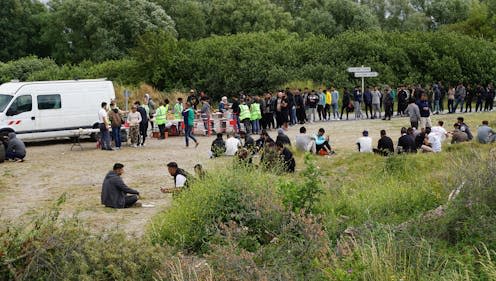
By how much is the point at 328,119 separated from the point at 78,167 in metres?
14.5

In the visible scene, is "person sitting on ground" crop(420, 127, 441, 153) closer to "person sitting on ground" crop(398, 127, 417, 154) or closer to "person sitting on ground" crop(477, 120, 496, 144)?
"person sitting on ground" crop(398, 127, 417, 154)

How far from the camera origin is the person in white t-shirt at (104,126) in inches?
933

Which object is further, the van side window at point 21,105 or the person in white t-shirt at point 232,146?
the van side window at point 21,105

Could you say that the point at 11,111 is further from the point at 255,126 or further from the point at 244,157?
the point at 244,157

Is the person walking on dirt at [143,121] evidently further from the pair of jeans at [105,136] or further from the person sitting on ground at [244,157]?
the person sitting on ground at [244,157]

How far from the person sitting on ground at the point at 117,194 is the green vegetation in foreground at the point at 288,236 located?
2141mm

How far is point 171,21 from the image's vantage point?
203 ft

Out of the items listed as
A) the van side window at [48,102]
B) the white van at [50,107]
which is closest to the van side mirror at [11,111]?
the white van at [50,107]

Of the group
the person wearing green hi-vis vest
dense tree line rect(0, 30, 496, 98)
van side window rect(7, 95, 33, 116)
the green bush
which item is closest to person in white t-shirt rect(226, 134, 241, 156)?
the person wearing green hi-vis vest

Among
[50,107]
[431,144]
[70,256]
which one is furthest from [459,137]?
[70,256]

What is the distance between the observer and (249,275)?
28.4 feet

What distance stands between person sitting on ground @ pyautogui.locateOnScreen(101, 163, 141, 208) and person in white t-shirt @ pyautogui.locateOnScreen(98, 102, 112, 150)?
928 centimetres

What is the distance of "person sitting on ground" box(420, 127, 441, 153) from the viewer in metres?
19.7

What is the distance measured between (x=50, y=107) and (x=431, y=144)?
1388cm
